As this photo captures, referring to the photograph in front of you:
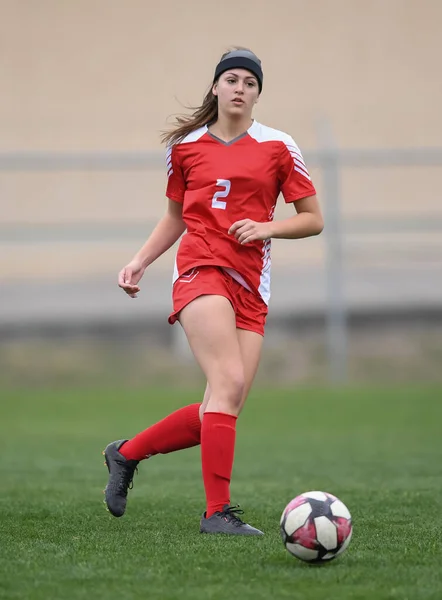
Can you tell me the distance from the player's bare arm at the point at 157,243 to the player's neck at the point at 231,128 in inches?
14.9

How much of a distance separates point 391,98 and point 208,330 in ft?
49.2

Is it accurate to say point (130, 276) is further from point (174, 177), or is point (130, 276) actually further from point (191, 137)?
point (191, 137)

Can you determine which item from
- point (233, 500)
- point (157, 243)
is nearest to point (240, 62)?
point (157, 243)

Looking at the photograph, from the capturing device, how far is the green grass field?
3416 mm

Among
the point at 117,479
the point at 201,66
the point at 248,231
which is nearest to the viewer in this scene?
the point at 248,231

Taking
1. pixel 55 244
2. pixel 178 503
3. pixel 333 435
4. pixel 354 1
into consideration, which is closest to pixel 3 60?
pixel 55 244

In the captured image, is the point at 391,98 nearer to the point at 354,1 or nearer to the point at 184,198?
the point at 354,1

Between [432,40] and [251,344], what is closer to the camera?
[251,344]

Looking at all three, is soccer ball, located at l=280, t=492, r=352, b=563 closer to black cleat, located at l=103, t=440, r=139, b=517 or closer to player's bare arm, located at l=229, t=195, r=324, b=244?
player's bare arm, located at l=229, t=195, r=324, b=244

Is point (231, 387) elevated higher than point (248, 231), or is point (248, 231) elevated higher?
point (248, 231)

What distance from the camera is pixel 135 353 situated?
1569 centimetres

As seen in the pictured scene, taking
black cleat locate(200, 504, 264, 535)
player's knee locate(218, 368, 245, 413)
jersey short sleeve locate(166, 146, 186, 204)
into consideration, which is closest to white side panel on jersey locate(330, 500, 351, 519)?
black cleat locate(200, 504, 264, 535)

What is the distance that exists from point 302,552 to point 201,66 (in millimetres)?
15929

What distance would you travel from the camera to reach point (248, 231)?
4.35 metres
